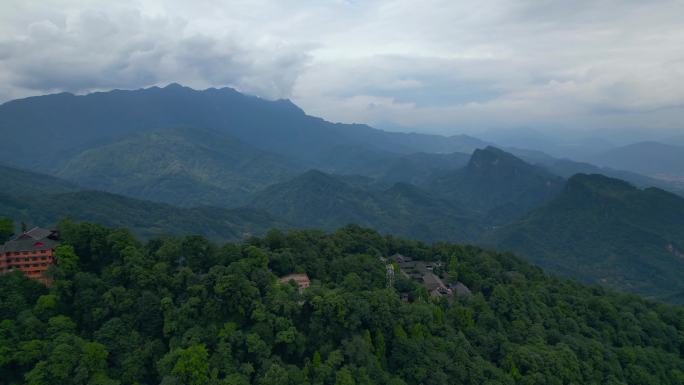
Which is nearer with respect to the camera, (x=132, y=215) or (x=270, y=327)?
(x=270, y=327)

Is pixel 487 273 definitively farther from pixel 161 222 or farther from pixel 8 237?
pixel 161 222

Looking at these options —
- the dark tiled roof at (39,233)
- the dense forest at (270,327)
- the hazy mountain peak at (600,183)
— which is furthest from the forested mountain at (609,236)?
the dark tiled roof at (39,233)

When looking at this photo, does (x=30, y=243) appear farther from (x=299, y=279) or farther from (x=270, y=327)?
(x=299, y=279)

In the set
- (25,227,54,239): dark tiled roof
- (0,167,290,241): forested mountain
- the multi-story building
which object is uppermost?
(25,227,54,239): dark tiled roof

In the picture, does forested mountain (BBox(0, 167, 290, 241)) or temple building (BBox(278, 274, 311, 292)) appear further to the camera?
forested mountain (BBox(0, 167, 290, 241))

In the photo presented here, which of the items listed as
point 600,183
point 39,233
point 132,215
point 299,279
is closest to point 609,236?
point 600,183

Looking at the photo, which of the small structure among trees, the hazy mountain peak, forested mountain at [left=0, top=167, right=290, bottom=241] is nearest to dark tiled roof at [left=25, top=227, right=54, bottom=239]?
the small structure among trees

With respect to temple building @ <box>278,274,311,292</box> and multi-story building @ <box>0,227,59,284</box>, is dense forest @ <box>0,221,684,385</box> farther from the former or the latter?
multi-story building @ <box>0,227,59,284</box>
